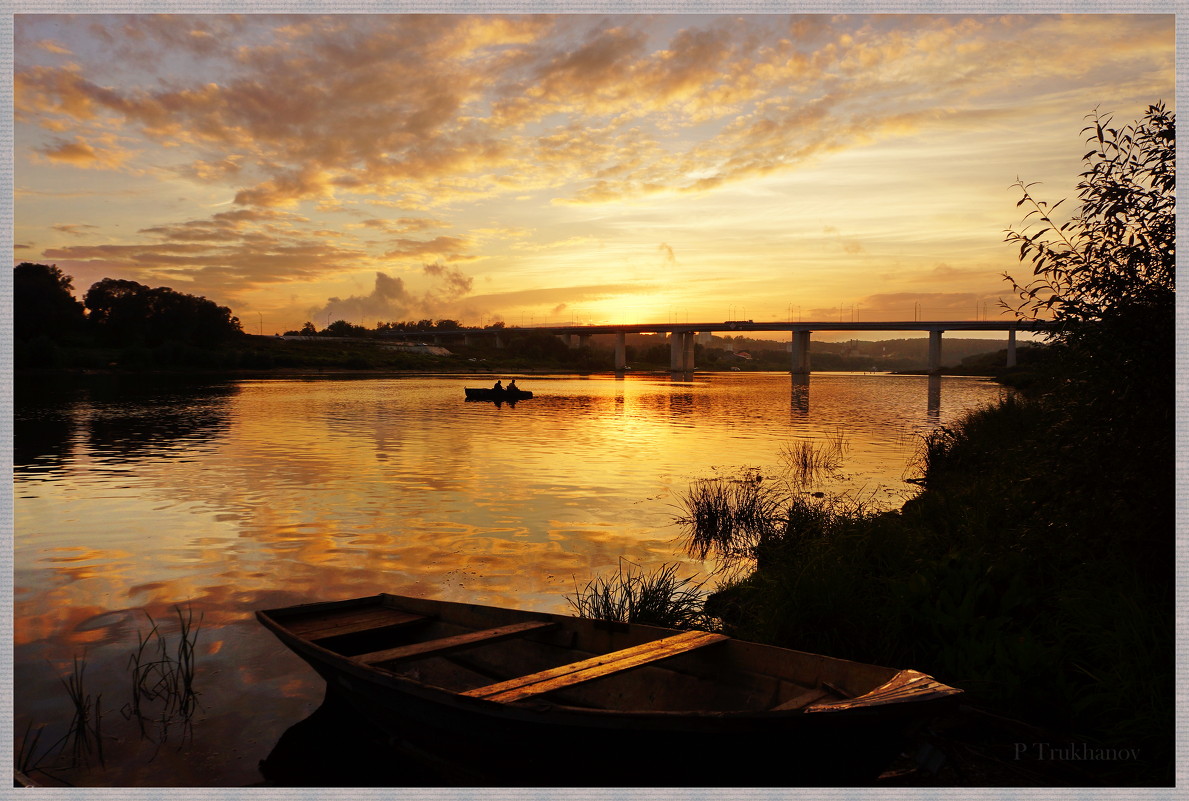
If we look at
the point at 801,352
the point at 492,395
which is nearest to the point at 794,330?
the point at 801,352

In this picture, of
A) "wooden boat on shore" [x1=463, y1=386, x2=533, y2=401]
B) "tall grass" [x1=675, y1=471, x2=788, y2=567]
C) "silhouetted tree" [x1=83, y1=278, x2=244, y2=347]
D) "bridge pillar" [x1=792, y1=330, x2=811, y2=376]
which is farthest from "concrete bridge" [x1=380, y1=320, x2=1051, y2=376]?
"tall grass" [x1=675, y1=471, x2=788, y2=567]

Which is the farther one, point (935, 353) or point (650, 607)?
point (935, 353)

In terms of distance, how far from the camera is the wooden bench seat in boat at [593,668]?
6.14m

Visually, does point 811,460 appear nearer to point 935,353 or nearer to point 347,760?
point 347,760

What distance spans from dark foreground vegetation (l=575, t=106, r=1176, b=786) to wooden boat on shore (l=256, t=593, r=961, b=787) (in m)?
1.56

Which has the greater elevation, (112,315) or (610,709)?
(112,315)

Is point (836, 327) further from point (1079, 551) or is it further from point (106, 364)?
point (1079, 551)

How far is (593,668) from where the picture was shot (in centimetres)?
672

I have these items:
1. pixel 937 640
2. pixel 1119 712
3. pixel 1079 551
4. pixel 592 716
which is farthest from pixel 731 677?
pixel 1079 551

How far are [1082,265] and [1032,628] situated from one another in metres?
3.86

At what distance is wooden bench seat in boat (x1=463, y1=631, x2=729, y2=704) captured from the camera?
614cm

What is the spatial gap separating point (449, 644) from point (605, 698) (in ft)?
5.59

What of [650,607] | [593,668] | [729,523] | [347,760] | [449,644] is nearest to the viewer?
[593,668]

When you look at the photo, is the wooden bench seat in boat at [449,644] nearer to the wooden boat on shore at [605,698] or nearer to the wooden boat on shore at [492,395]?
the wooden boat on shore at [605,698]
